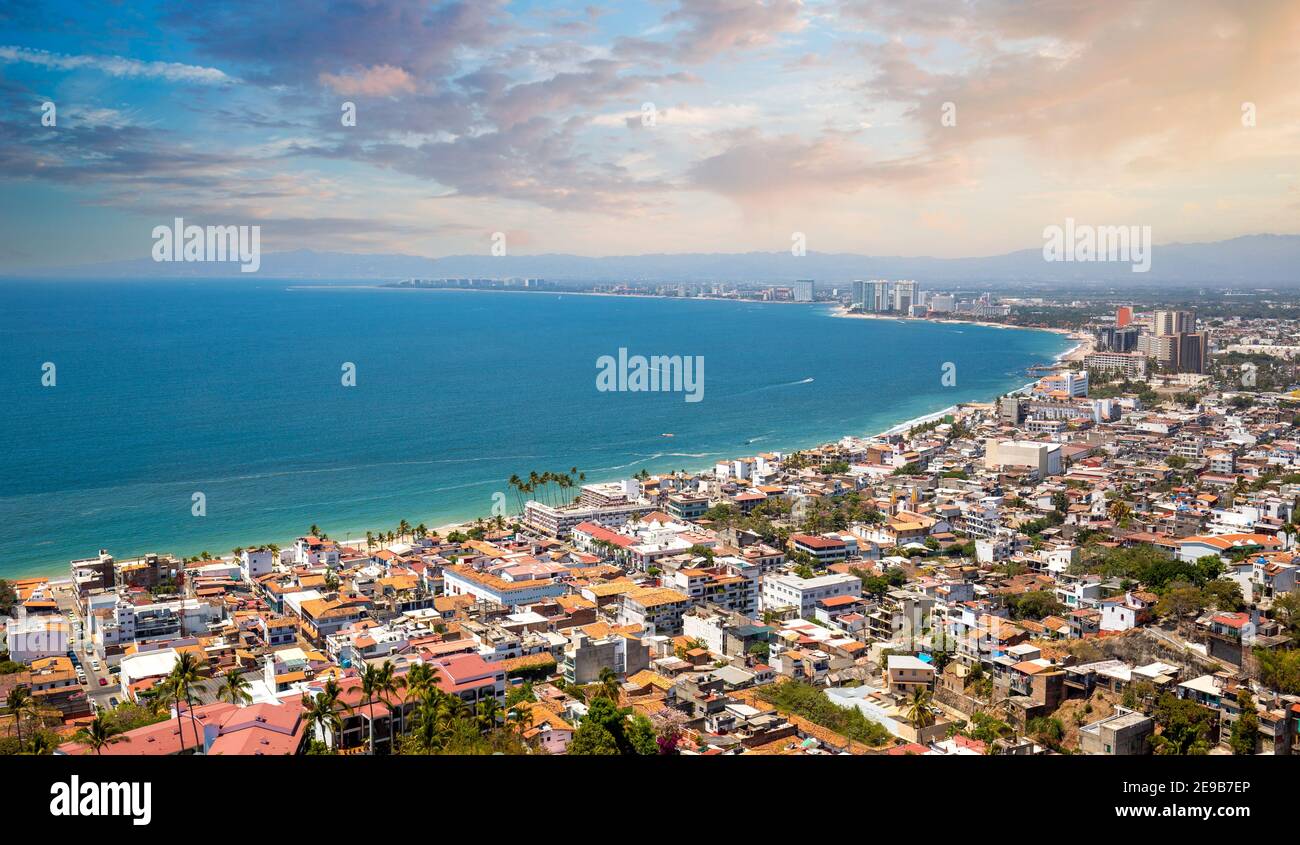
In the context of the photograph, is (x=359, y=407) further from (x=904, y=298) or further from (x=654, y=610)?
(x=904, y=298)

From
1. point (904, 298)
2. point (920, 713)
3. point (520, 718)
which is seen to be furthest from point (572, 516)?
point (904, 298)

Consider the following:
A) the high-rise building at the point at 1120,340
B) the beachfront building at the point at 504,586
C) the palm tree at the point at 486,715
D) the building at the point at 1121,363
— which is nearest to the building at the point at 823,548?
the beachfront building at the point at 504,586

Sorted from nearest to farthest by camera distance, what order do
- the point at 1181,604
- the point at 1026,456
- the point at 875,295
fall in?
the point at 1181,604, the point at 1026,456, the point at 875,295

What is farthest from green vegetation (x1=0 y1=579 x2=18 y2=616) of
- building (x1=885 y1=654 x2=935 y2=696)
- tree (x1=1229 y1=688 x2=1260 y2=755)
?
tree (x1=1229 y1=688 x2=1260 y2=755)

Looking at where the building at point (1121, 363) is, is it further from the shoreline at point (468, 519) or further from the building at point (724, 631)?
the building at point (724, 631)

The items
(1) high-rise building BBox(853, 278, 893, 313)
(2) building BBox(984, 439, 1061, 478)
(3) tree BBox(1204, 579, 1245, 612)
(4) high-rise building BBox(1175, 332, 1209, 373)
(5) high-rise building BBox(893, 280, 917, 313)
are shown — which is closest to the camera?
(3) tree BBox(1204, 579, 1245, 612)

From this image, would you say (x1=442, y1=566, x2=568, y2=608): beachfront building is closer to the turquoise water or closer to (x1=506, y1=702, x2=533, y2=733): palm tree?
(x1=506, y1=702, x2=533, y2=733): palm tree

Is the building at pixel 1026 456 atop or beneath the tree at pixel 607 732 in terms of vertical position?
atop
